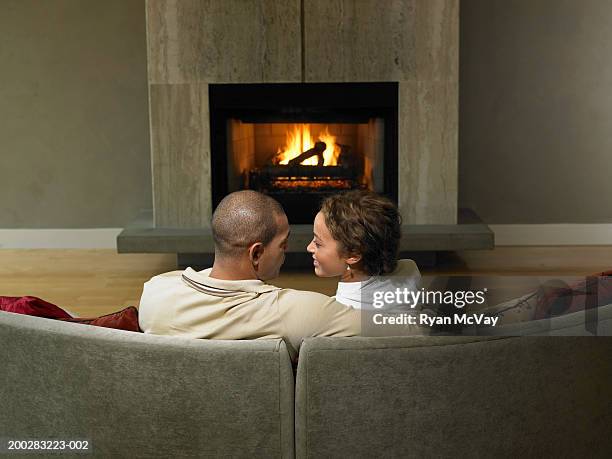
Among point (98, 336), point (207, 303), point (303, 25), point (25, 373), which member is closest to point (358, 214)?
point (207, 303)

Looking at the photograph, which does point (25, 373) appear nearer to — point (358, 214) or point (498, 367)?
point (358, 214)

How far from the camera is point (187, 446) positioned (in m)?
2.06

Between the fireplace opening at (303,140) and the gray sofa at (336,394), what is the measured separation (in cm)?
345

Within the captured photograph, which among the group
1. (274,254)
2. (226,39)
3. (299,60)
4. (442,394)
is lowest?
(442,394)

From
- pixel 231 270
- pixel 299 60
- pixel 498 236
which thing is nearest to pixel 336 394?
pixel 231 270

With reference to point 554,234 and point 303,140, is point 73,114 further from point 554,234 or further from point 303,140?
point 554,234

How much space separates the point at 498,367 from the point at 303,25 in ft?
11.9

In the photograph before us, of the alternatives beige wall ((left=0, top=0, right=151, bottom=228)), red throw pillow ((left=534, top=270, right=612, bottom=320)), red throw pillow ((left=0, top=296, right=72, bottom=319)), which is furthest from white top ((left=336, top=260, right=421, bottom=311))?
beige wall ((left=0, top=0, right=151, bottom=228))

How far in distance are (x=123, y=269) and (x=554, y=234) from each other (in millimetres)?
2697

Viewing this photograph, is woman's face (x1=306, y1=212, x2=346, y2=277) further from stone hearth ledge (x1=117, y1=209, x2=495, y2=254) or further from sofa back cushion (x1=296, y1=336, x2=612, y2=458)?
stone hearth ledge (x1=117, y1=209, x2=495, y2=254)

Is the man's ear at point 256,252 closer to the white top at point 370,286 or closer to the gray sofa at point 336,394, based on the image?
the white top at point 370,286

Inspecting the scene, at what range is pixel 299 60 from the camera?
536 centimetres

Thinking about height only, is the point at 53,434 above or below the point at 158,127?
below

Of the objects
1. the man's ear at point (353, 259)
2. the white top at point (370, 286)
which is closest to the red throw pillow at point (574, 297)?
the white top at point (370, 286)
